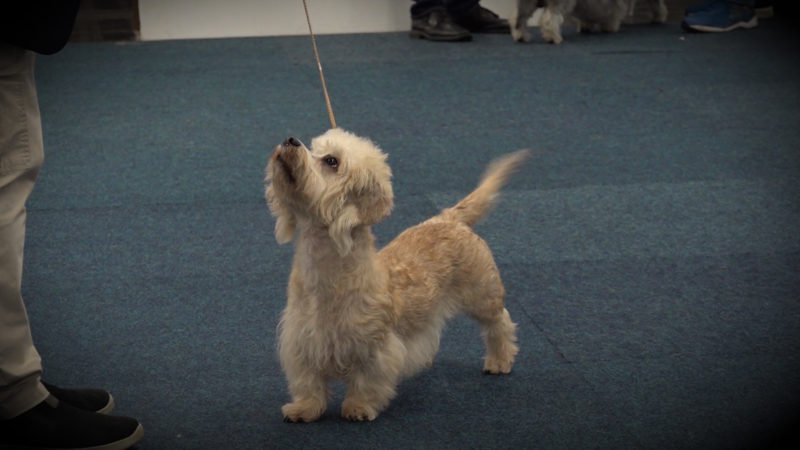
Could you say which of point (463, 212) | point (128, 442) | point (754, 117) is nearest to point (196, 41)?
point (754, 117)

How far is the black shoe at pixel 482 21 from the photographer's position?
5.52m

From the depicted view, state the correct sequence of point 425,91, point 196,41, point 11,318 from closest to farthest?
1. point 11,318
2. point 425,91
3. point 196,41

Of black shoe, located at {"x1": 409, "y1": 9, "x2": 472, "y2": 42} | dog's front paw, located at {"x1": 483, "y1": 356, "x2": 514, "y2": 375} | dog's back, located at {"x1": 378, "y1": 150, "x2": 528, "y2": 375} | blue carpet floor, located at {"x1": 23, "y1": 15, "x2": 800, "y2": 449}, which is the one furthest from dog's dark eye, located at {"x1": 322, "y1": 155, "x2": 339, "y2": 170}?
black shoe, located at {"x1": 409, "y1": 9, "x2": 472, "y2": 42}

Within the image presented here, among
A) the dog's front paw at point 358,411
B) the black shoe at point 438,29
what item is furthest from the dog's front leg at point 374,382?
the black shoe at point 438,29

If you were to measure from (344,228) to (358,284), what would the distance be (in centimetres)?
13

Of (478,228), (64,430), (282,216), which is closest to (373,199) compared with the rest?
(282,216)

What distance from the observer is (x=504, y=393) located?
1.97 m

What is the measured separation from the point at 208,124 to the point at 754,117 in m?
2.42

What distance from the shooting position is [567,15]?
17.5ft

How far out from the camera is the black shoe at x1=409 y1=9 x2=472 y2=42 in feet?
17.6

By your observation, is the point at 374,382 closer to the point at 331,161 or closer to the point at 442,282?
the point at 442,282

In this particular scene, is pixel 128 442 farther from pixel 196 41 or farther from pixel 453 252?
pixel 196 41

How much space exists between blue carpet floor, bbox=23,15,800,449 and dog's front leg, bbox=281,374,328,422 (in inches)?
1.0

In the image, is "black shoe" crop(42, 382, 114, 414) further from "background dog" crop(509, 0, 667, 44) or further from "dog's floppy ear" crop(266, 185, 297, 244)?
"background dog" crop(509, 0, 667, 44)
